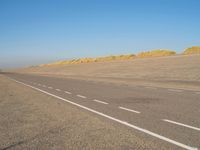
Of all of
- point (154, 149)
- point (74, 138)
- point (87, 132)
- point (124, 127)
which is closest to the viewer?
point (154, 149)

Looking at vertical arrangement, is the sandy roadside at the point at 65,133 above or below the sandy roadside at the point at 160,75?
above

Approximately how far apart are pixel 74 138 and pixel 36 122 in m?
2.33

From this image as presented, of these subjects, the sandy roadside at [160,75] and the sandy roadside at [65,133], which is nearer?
the sandy roadside at [65,133]

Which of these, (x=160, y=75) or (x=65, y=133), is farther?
(x=160, y=75)

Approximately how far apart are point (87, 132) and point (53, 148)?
1.41 m

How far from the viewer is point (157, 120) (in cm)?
779

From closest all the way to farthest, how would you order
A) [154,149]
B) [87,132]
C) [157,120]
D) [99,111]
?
[154,149], [87,132], [157,120], [99,111]

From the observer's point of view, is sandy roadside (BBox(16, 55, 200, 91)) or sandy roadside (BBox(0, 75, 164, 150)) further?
sandy roadside (BBox(16, 55, 200, 91))

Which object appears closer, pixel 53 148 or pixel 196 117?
pixel 53 148

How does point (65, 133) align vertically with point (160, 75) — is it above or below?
above

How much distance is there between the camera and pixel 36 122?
795 centimetres

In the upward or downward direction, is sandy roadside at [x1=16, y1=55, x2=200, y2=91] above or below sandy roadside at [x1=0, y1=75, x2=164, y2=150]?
below

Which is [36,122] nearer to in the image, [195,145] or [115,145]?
[115,145]

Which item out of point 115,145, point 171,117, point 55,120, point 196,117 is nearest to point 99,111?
point 55,120
